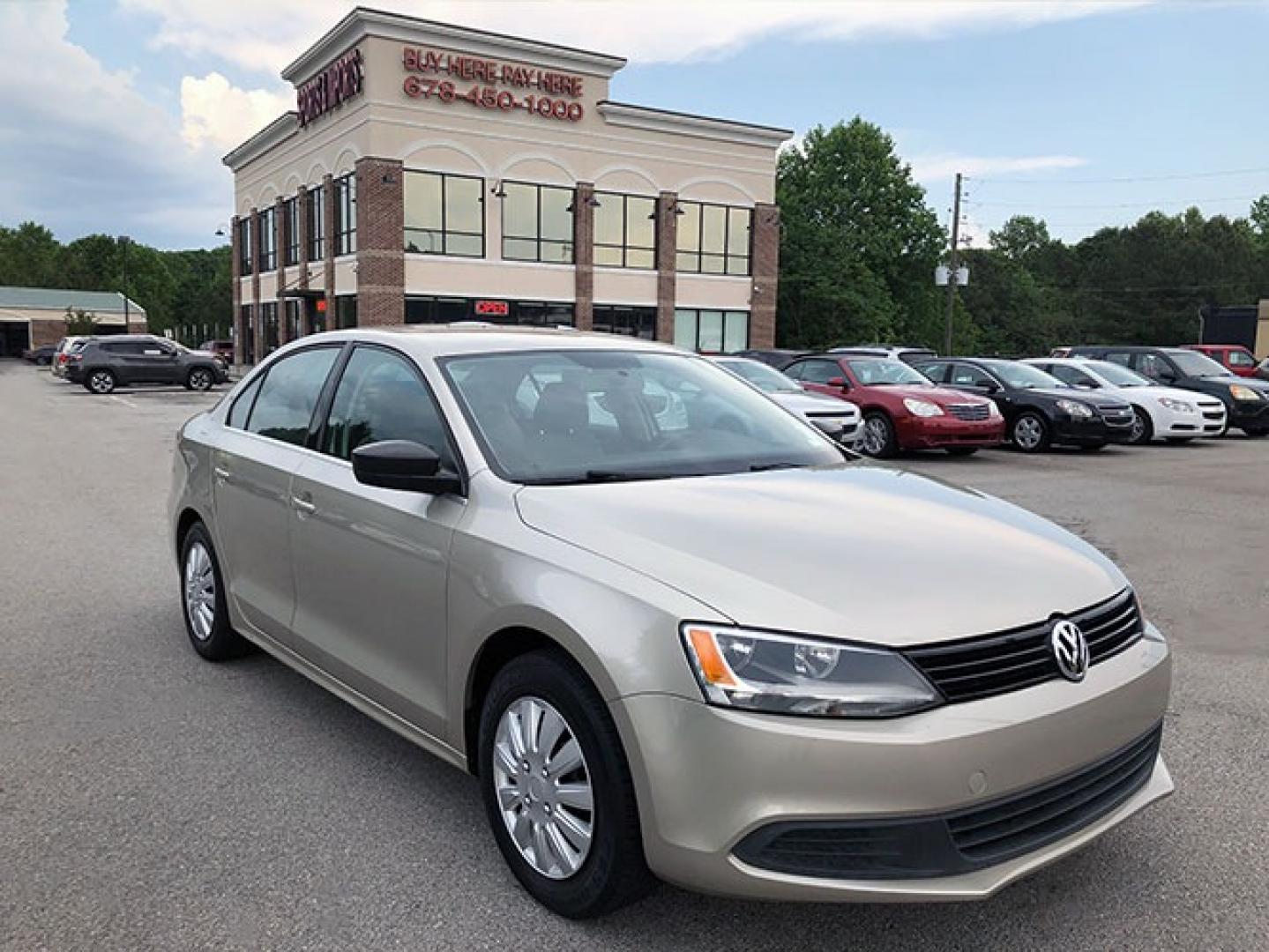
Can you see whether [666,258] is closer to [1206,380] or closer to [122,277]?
[1206,380]


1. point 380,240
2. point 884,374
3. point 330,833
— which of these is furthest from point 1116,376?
point 380,240

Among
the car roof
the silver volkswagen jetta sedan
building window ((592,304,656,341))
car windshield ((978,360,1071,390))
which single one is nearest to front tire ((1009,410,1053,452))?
car windshield ((978,360,1071,390))

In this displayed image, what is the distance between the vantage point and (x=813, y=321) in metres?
57.0

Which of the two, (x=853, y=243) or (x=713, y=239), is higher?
(x=853, y=243)

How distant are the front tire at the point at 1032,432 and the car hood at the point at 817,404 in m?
3.48

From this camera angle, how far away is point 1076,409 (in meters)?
15.7

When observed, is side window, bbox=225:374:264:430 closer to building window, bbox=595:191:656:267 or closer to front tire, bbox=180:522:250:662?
front tire, bbox=180:522:250:662

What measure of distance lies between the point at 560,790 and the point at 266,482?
2227 mm

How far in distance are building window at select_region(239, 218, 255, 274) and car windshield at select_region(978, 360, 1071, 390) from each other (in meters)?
38.9

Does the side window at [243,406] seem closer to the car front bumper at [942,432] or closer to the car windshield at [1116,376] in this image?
the car front bumper at [942,432]

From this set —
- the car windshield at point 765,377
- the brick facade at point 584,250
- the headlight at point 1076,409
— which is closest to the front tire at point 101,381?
the brick facade at point 584,250

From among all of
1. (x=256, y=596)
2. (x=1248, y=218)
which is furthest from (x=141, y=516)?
(x=1248, y=218)

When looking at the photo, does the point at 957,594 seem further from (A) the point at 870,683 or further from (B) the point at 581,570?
(B) the point at 581,570

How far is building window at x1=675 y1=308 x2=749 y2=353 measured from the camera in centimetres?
4056
